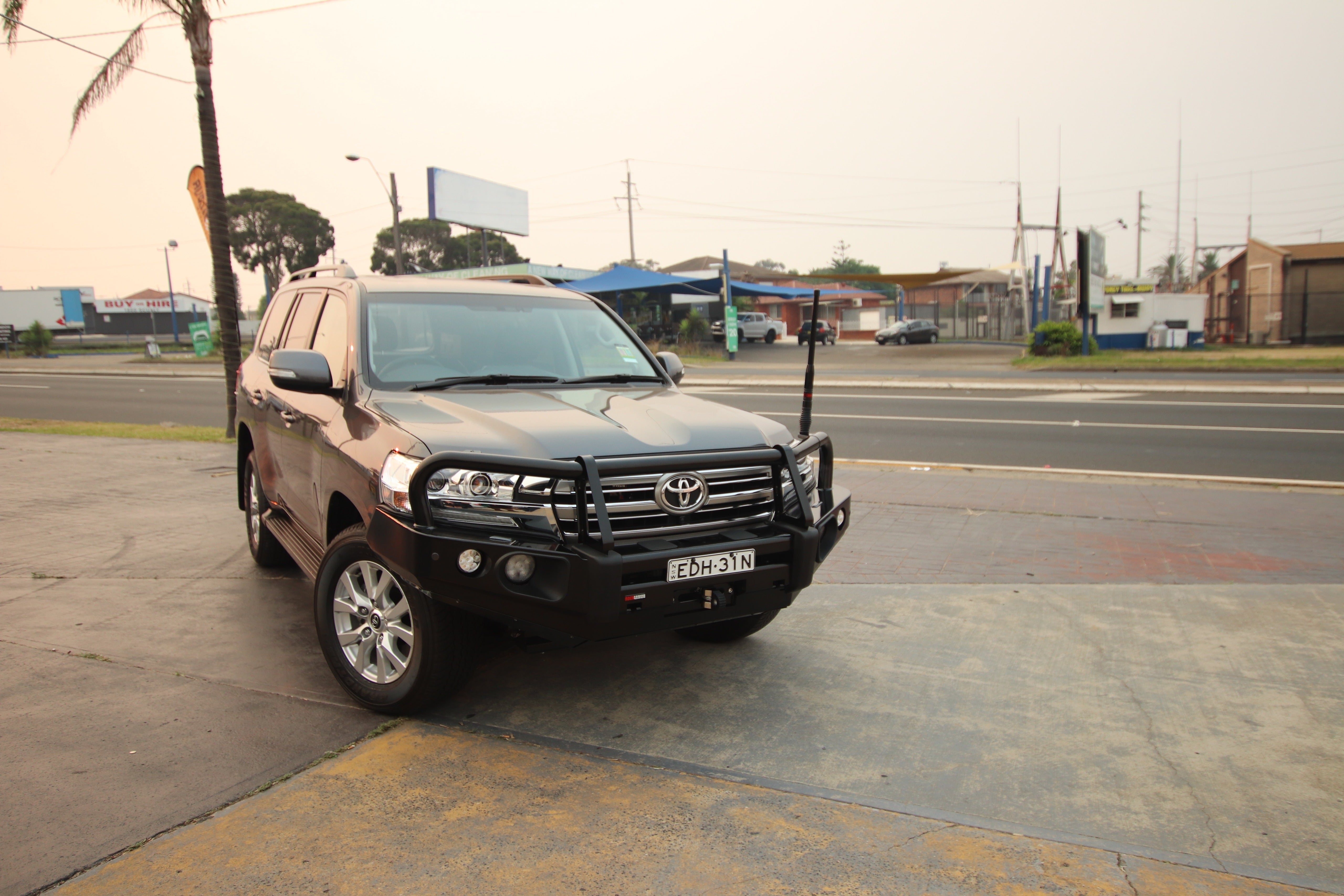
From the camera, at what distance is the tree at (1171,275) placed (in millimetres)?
70438

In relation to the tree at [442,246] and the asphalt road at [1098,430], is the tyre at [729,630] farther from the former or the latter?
the tree at [442,246]

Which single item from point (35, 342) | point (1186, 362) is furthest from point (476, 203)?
point (1186, 362)

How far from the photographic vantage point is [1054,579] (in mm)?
5844

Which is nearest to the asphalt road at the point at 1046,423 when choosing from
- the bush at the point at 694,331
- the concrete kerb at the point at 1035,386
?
the concrete kerb at the point at 1035,386

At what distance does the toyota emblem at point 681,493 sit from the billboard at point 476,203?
48.2m

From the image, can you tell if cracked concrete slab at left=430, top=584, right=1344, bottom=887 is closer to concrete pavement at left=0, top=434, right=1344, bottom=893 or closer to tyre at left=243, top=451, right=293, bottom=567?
concrete pavement at left=0, top=434, right=1344, bottom=893

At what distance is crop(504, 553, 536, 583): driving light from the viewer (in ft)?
10.7

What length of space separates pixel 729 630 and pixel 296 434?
8.08 ft

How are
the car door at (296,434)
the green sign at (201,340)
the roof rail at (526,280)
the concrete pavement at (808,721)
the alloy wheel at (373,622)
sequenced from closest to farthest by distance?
1. the concrete pavement at (808,721)
2. the alloy wheel at (373,622)
3. the car door at (296,434)
4. the roof rail at (526,280)
5. the green sign at (201,340)

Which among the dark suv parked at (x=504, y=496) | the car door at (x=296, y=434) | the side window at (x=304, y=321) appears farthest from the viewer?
the side window at (x=304, y=321)

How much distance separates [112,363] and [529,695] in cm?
4217

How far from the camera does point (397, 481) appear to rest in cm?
347

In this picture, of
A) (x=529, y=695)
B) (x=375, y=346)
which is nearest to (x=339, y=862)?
(x=529, y=695)

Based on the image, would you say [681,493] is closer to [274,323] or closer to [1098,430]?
[274,323]
